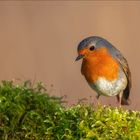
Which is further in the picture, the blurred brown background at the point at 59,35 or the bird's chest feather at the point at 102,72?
the blurred brown background at the point at 59,35

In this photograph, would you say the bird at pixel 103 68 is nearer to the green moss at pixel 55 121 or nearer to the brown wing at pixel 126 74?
the brown wing at pixel 126 74

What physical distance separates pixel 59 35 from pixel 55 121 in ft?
20.4

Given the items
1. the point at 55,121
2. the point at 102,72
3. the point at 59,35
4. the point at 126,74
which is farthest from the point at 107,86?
the point at 59,35

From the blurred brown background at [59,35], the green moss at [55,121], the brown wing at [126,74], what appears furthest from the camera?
the blurred brown background at [59,35]

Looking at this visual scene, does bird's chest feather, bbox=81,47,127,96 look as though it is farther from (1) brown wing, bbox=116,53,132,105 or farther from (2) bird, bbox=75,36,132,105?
(1) brown wing, bbox=116,53,132,105

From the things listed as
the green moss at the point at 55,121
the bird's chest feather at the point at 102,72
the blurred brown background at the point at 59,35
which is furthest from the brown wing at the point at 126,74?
the green moss at the point at 55,121

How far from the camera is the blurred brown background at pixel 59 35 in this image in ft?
28.4

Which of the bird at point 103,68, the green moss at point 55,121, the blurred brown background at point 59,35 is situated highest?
the blurred brown background at point 59,35

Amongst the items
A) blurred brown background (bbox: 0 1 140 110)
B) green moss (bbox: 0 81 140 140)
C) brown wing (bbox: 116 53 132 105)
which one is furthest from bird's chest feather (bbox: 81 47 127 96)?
green moss (bbox: 0 81 140 140)

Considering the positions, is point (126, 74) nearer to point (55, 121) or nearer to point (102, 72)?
point (102, 72)

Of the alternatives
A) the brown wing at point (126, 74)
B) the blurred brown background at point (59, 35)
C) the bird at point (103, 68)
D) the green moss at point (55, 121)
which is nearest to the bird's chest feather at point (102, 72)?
the bird at point (103, 68)

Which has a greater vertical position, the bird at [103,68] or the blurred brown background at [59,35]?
the blurred brown background at [59,35]

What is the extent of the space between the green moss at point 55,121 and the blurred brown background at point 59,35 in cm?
478

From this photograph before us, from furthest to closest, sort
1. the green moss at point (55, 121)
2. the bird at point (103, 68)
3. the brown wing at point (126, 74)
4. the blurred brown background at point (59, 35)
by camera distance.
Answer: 1. the blurred brown background at point (59, 35)
2. the brown wing at point (126, 74)
3. the bird at point (103, 68)
4. the green moss at point (55, 121)
